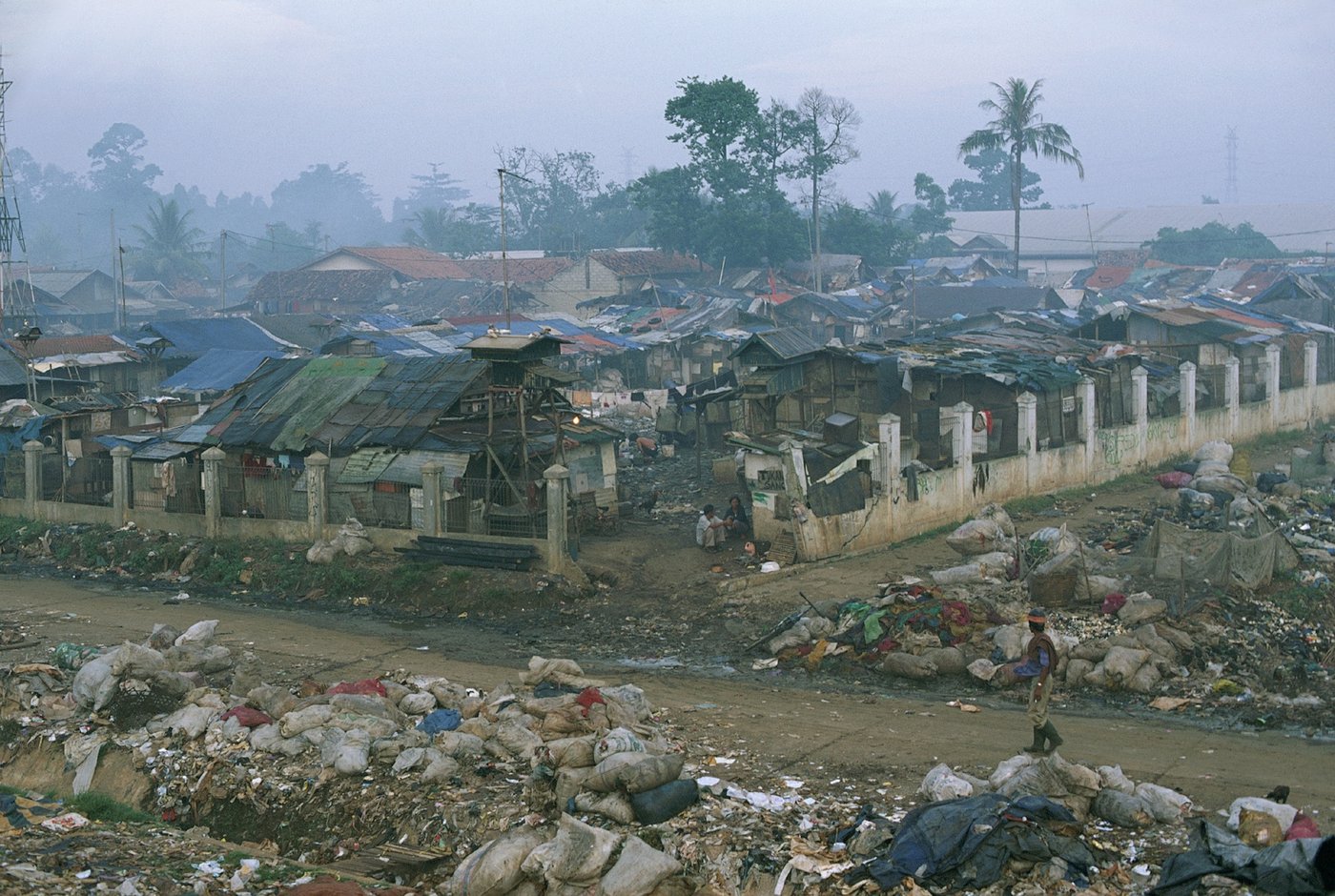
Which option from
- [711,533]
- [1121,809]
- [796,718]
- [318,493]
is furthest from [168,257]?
[1121,809]

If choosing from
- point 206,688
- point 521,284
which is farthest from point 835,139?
point 206,688

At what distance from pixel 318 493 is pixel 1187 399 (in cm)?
1857

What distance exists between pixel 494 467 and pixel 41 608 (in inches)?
286

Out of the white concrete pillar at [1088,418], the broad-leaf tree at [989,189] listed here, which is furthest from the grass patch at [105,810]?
the broad-leaf tree at [989,189]

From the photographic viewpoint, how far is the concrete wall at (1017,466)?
20.5 metres

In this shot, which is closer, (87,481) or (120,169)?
(87,481)

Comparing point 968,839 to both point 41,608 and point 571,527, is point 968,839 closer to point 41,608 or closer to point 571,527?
point 571,527

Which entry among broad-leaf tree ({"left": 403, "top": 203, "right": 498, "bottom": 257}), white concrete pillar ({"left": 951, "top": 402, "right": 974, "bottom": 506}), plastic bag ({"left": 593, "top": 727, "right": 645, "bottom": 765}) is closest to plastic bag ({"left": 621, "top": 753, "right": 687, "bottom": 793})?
plastic bag ({"left": 593, "top": 727, "right": 645, "bottom": 765})

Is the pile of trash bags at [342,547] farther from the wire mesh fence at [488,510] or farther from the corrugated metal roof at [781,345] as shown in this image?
the corrugated metal roof at [781,345]

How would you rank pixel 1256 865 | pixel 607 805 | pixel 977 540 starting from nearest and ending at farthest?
pixel 1256 865
pixel 607 805
pixel 977 540

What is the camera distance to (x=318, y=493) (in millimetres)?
21781

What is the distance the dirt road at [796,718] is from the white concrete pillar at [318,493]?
7.26 ft

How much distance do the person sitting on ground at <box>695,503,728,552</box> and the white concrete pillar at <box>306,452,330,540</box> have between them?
245 inches

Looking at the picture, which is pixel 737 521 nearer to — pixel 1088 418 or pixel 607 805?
pixel 1088 418
